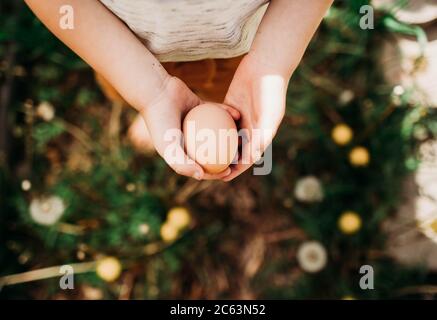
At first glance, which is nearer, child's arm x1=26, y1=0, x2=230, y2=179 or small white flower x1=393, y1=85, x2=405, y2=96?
child's arm x1=26, y1=0, x2=230, y2=179

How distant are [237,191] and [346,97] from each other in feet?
1.05

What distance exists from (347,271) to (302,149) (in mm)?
280

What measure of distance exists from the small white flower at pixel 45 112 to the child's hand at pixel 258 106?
58 centimetres

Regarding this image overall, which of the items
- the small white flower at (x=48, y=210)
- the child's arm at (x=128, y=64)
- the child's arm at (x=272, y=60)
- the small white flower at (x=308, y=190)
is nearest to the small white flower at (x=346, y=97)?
the small white flower at (x=308, y=190)

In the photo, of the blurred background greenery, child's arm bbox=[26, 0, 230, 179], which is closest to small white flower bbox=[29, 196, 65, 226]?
the blurred background greenery

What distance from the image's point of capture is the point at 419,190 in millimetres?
984

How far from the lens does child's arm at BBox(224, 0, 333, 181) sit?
Answer: 59cm

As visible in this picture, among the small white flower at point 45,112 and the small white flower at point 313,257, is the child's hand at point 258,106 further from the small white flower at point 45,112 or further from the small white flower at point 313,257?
the small white flower at point 45,112

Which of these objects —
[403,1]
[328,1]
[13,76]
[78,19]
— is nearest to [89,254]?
[13,76]

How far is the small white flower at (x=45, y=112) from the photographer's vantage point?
103cm

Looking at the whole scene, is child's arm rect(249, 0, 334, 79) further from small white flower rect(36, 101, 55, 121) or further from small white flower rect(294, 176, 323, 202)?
small white flower rect(36, 101, 55, 121)

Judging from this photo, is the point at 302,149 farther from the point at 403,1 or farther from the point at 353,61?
the point at 403,1

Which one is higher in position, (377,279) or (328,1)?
(328,1)
